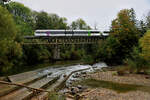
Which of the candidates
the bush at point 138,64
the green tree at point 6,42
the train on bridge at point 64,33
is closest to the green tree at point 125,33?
the bush at point 138,64

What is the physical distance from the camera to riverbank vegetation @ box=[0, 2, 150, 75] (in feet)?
44.9

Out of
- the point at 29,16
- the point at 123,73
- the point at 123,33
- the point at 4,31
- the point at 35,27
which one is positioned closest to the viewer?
the point at 4,31

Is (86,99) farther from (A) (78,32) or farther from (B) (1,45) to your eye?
(A) (78,32)

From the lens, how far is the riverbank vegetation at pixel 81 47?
13695 mm

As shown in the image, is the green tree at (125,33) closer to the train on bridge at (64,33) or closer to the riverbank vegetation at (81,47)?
the riverbank vegetation at (81,47)

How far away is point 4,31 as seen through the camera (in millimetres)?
12648

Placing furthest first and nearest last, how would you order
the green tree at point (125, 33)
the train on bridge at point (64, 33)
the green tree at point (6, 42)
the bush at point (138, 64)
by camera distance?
the train on bridge at point (64, 33) < the green tree at point (125, 33) < the bush at point (138, 64) < the green tree at point (6, 42)

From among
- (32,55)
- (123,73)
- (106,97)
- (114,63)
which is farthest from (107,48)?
(106,97)

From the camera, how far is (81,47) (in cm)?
5191

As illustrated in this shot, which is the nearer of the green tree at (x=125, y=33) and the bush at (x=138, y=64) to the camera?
the bush at (x=138, y=64)

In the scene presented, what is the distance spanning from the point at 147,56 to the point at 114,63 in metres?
15.1

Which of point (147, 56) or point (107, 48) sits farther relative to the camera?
point (107, 48)

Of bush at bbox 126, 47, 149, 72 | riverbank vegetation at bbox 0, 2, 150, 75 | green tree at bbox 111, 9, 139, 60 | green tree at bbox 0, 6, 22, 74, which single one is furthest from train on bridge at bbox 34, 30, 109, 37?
bush at bbox 126, 47, 149, 72

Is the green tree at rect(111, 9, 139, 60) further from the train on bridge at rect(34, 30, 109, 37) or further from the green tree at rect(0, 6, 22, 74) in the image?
the green tree at rect(0, 6, 22, 74)
